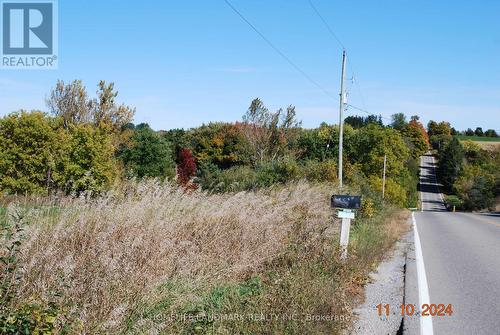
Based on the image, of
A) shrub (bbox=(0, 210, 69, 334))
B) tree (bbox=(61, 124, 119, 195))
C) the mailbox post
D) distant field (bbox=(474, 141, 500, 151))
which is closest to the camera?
shrub (bbox=(0, 210, 69, 334))

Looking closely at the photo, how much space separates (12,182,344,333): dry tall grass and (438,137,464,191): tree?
365 ft

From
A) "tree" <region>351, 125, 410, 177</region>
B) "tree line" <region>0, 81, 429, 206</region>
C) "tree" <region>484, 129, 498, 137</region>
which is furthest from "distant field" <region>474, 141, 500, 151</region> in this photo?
"tree" <region>351, 125, 410, 177</region>

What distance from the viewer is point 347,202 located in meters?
9.05

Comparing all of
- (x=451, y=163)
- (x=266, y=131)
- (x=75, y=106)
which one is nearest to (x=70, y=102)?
(x=75, y=106)

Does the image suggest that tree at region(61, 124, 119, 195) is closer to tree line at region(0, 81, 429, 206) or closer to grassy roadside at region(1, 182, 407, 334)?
tree line at region(0, 81, 429, 206)

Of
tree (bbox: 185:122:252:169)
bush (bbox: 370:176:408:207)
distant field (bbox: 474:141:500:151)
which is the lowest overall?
bush (bbox: 370:176:408:207)

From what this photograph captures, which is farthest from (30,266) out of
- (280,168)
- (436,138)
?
(436,138)

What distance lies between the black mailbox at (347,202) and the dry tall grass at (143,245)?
67cm

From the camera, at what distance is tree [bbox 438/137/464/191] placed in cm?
11050

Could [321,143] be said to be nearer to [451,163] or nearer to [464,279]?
[451,163]

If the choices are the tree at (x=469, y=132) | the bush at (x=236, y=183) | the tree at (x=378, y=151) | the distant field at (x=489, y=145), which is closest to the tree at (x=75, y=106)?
the bush at (x=236, y=183)

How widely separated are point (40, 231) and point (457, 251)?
10811 mm

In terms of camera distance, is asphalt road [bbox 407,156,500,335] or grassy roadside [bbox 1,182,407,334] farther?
asphalt road [bbox 407,156,500,335]

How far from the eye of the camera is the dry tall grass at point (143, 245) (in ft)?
15.5
